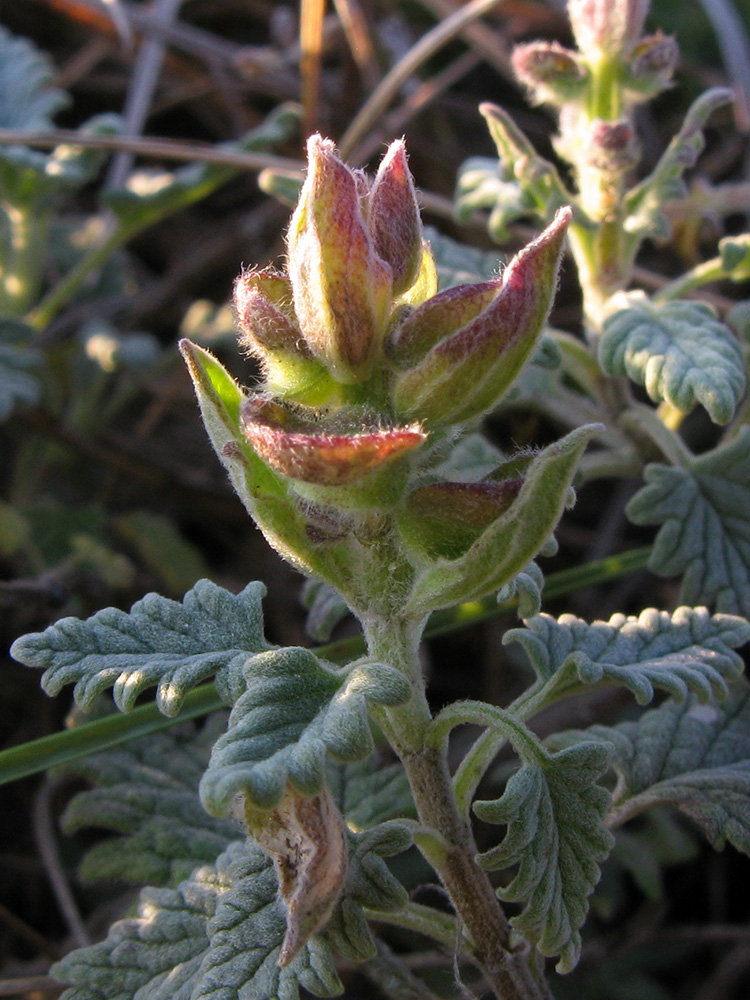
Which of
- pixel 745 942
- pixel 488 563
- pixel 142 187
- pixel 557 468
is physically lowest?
pixel 745 942

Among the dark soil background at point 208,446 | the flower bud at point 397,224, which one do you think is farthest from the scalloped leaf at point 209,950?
the flower bud at point 397,224

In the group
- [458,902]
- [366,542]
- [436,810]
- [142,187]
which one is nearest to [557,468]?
[366,542]

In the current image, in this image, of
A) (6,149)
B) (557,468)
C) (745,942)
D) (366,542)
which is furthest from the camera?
(6,149)

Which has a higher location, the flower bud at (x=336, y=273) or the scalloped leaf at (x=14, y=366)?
the flower bud at (x=336, y=273)

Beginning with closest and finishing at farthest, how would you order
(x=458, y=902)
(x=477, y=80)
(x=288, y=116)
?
(x=458, y=902)
(x=288, y=116)
(x=477, y=80)

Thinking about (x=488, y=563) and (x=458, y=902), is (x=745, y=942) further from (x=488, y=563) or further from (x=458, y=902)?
(x=488, y=563)

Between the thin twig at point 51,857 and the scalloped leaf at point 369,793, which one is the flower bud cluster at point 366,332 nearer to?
the scalloped leaf at point 369,793
